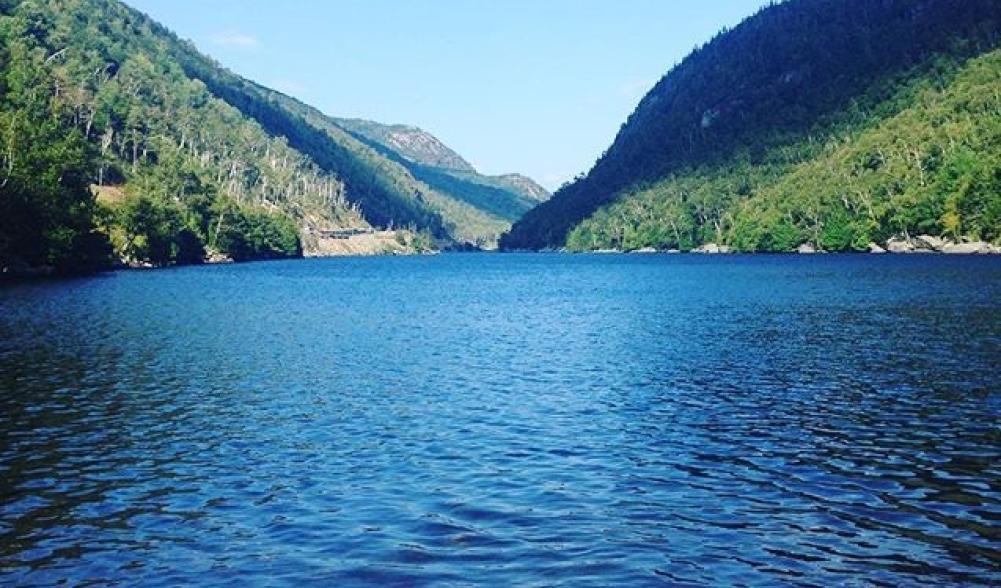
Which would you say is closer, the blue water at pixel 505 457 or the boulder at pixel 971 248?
the blue water at pixel 505 457

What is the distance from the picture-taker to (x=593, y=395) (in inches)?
1569

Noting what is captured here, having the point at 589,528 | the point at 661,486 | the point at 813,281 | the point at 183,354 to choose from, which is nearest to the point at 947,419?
the point at 661,486

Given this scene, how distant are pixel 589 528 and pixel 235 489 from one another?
10.0 metres

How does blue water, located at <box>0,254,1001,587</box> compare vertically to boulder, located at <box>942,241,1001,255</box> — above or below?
below

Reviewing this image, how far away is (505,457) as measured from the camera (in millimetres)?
28125

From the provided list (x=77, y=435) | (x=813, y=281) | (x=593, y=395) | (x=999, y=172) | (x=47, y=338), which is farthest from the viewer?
(x=999, y=172)

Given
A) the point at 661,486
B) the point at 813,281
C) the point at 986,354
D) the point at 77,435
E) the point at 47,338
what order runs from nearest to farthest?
the point at 661,486 → the point at 77,435 → the point at 986,354 → the point at 47,338 → the point at 813,281

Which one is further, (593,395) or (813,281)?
(813,281)

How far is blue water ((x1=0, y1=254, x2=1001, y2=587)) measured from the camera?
19.0m

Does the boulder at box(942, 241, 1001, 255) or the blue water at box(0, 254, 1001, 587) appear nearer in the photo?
the blue water at box(0, 254, 1001, 587)

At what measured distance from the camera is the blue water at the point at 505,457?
62.4 ft

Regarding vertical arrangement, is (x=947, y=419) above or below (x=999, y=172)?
below

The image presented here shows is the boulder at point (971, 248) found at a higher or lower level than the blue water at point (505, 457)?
higher

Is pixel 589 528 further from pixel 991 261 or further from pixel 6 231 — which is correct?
pixel 991 261
